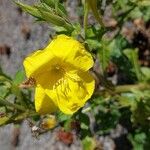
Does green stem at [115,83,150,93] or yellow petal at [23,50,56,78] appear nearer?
yellow petal at [23,50,56,78]

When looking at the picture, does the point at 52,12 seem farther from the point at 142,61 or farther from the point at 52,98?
the point at 142,61

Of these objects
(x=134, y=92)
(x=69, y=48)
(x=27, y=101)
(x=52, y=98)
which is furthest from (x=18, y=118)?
(x=134, y=92)

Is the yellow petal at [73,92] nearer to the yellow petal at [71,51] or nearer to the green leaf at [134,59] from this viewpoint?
the yellow petal at [71,51]

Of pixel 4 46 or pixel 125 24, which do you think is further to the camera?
pixel 4 46

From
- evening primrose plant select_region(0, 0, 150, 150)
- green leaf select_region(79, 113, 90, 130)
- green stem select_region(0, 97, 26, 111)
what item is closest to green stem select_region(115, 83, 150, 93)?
evening primrose plant select_region(0, 0, 150, 150)

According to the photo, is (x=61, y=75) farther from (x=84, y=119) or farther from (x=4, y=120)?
(x=84, y=119)

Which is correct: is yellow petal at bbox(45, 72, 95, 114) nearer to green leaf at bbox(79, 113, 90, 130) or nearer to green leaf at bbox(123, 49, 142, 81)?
green leaf at bbox(79, 113, 90, 130)

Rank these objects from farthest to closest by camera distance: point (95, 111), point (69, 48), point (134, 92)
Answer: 1. point (95, 111)
2. point (134, 92)
3. point (69, 48)
